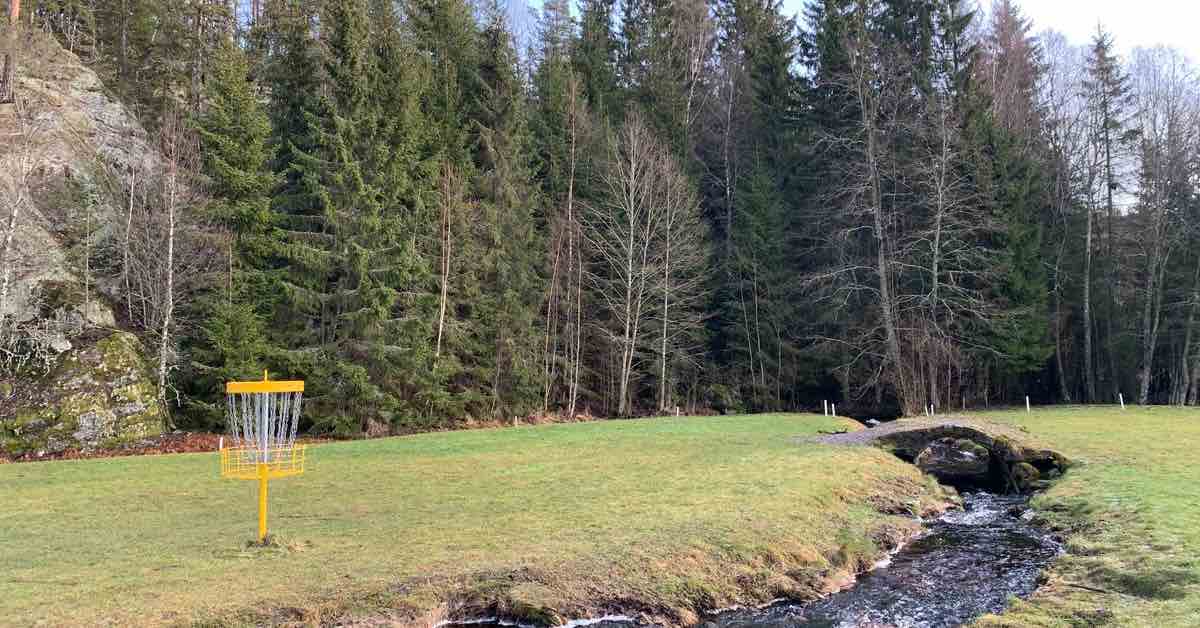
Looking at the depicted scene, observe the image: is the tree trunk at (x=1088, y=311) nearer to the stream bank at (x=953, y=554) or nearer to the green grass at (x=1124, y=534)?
the green grass at (x=1124, y=534)

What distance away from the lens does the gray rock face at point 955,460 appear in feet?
58.1

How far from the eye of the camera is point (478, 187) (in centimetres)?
3097

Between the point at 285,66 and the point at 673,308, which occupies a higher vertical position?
the point at 285,66

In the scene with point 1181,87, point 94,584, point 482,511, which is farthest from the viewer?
point 1181,87

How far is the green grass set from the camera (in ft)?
23.3

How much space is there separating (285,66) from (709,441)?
875 inches

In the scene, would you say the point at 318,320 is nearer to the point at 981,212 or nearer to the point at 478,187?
the point at 478,187

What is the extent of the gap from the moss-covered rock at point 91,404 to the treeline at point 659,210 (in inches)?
53.5

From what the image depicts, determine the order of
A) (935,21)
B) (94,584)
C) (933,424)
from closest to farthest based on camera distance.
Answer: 1. (94,584)
2. (933,424)
3. (935,21)

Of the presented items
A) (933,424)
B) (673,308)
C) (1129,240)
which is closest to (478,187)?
(673,308)

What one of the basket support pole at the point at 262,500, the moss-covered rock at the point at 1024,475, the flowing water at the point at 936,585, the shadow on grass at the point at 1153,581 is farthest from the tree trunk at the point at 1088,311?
the basket support pole at the point at 262,500

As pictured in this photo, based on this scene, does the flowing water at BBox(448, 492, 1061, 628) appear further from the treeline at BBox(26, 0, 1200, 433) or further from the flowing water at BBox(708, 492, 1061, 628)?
the treeline at BBox(26, 0, 1200, 433)

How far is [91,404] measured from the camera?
21062mm

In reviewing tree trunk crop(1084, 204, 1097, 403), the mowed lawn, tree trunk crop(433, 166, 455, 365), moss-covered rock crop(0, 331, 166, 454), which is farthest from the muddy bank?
moss-covered rock crop(0, 331, 166, 454)
